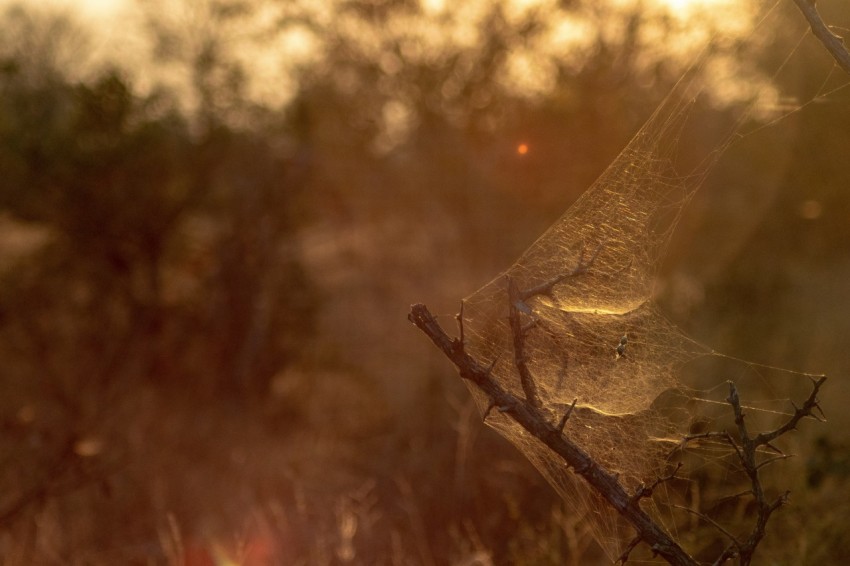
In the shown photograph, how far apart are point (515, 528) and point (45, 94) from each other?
6.28m

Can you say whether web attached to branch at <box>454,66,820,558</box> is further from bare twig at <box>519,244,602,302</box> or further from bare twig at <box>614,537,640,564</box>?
bare twig at <box>614,537,640,564</box>

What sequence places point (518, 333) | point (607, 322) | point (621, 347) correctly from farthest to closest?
point (607, 322), point (621, 347), point (518, 333)

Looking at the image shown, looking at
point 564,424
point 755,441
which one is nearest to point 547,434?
point 564,424

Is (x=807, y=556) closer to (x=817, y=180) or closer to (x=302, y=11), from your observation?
(x=302, y=11)

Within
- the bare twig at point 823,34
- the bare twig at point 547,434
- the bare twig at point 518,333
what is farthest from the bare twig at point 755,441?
the bare twig at point 823,34

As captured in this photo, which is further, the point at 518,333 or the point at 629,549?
the point at 629,549

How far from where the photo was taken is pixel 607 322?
1.91 m

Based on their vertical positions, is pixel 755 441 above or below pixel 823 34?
below

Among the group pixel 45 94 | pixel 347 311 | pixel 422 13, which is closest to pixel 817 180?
pixel 422 13

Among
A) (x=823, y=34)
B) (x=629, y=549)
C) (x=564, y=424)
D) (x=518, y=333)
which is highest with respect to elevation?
(x=823, y=34)

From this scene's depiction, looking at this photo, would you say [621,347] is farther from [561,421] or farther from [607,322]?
[561,421]

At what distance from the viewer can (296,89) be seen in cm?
988

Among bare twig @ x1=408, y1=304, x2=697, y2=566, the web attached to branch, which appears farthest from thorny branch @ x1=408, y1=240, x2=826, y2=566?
the web attached to branch

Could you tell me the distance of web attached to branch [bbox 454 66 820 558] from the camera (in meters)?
1.85
